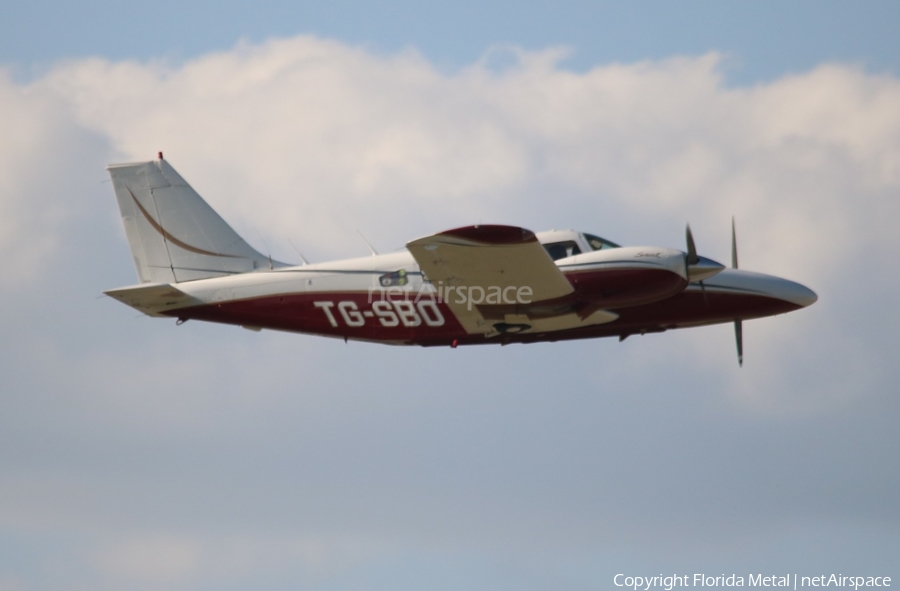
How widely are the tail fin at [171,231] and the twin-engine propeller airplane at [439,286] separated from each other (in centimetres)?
3

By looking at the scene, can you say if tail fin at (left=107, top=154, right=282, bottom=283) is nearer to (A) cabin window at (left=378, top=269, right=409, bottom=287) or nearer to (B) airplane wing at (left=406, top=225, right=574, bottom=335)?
(A) cabin window at (left=378, top=269, right=409, bottom=287)

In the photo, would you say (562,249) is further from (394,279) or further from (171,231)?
(171,231)

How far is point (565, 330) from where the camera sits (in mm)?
26453

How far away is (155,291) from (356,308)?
4.70m

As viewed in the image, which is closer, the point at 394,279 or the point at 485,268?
the point at 485,268

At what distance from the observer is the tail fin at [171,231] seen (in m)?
28.1

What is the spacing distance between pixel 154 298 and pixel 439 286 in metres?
6.86

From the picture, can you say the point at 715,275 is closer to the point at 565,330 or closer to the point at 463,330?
the point at 565,330

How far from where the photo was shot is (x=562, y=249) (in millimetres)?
25266

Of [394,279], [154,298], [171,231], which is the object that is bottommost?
[154,298]

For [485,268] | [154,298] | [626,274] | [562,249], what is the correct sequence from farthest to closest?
1. [154,298]
2. [562,249]
3. [626,274]
4. [485,268]

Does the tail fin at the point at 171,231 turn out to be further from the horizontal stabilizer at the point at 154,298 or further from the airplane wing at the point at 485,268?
the airplane wing at the point at 485,268

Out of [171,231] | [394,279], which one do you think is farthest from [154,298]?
[394,279]

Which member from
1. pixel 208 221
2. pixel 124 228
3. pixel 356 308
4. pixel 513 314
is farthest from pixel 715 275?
pixel 124 228
